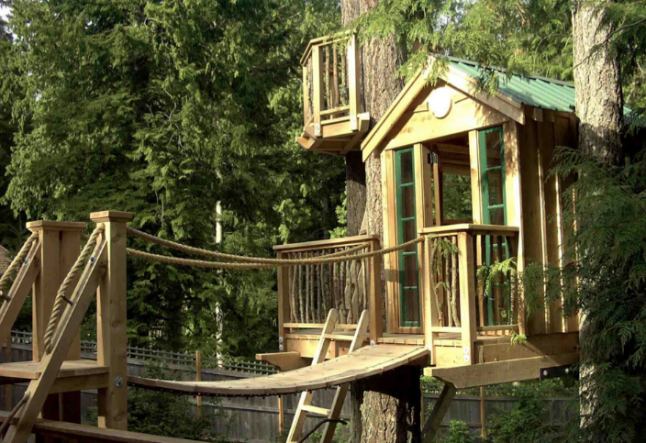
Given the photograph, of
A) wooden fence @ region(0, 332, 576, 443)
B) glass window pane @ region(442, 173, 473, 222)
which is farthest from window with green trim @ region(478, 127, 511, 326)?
glass window pane @ region(442, 173, 473, 222)

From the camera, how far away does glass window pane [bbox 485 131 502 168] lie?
7.30m

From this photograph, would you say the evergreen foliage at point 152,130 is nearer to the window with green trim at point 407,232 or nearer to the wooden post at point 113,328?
the window with green trim at point 407,232

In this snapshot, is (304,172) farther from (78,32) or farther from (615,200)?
(615,200)

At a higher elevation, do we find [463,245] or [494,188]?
[494,188]

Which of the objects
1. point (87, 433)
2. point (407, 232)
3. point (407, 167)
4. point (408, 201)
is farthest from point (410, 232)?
point (87, 433)

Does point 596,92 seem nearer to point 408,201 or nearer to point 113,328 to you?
point 408,201

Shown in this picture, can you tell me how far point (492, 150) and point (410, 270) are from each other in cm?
146

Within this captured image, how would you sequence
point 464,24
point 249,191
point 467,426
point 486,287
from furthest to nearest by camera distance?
point 249,191 < point 467,426 < point 464,24 < point 486,287

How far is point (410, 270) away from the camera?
26.0ft

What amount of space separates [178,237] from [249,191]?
94.1 inches

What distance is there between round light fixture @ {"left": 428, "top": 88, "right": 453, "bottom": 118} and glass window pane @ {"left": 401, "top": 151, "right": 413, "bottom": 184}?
547mm

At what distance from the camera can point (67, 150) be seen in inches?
590

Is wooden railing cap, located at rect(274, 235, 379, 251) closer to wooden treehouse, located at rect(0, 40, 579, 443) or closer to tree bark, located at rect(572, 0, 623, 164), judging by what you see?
wooden treehouse, located at rect(0, 40, 579, 443)

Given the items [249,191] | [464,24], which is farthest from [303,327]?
[249,191]
